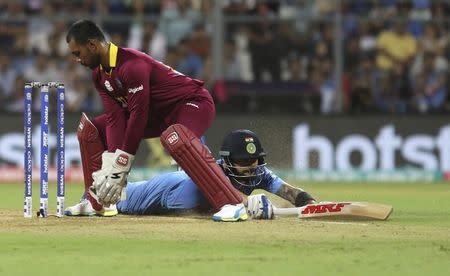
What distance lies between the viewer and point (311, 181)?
58.5ft

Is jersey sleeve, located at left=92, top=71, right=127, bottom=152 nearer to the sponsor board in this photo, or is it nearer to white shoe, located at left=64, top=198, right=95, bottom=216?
white shoe, located at left=64, top=198, right=95, bottom=216

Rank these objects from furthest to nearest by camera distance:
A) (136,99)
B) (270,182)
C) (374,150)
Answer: (374,150)
(270,182)
(136,99)

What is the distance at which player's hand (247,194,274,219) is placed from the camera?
8.93m

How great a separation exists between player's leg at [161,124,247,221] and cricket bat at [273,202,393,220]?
0.85 m

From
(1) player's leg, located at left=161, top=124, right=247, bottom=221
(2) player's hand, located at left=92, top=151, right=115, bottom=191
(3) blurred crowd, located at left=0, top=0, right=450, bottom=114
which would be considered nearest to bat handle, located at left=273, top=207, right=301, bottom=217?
(1) player's leg, located at left=161, top=124, right=247, bottom=221

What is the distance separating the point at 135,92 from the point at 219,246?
181 centimetres

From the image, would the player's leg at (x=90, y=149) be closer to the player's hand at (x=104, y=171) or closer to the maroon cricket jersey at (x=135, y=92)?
the maroon cricket jersey at (x=135, y=92)

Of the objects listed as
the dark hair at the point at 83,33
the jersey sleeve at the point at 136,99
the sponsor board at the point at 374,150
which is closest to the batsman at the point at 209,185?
the jersey sleeve at the point at 136,99

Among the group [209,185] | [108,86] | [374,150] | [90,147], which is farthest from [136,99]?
[374,150]

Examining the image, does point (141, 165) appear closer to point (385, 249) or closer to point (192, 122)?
point (192, 122)

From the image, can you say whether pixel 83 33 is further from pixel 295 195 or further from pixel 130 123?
pixel 295 195

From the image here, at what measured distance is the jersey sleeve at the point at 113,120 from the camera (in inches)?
A: 352

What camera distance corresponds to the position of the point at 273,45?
17859mm

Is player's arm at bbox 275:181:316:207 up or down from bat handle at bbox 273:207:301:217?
up
